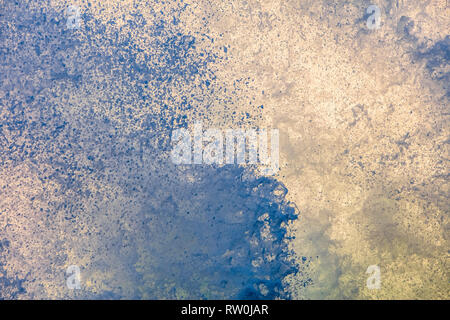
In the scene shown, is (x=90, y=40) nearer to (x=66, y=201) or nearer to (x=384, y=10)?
(x=66, y=201)

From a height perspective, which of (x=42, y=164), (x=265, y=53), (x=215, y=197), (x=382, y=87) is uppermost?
(x=265, y=53)

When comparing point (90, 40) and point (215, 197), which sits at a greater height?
point (90, 40)

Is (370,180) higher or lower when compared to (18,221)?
higher

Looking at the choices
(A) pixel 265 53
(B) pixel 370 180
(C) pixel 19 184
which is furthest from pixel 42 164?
(B) pixel 370 180

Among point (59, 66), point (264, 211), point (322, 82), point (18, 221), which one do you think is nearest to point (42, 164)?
point (18, 221)

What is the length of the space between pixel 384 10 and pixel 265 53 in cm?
102

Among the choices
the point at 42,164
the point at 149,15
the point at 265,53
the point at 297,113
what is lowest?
the point at 42,164

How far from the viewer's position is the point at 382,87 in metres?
2.97

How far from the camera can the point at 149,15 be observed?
296 centimetres

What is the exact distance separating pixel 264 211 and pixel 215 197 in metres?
0.40

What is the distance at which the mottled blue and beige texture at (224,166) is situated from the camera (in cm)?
291

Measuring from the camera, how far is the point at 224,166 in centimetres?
294

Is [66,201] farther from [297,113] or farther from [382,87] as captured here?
[382,87]

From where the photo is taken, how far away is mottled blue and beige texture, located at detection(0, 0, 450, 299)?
115 inches
